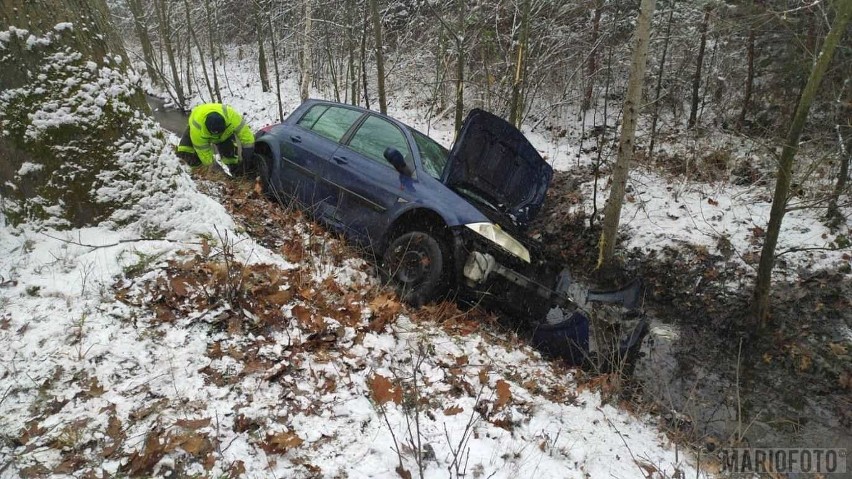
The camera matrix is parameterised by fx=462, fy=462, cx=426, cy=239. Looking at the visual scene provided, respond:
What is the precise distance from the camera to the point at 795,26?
9.05m

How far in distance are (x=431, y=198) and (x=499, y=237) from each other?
2.54ft

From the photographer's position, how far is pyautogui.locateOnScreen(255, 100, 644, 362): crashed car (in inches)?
170

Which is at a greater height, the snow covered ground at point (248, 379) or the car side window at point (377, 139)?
the car side window at point (377, 139)

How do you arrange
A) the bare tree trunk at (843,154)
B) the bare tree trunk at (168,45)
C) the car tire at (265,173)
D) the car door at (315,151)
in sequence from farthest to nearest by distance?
the bare tree trunk at (168,45) < the bare tree trunk at (843,154) < the car tire at (265,173) < the car door at (315,151)

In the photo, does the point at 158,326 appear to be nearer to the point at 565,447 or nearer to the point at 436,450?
the point at 436,450

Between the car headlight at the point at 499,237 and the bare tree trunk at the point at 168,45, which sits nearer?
the car headlight at the point at 499,237

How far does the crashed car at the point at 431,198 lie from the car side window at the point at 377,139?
13mm

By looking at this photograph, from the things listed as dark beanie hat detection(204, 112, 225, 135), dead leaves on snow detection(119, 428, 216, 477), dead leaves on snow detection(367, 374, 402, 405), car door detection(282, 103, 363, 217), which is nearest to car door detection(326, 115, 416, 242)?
car door detection(282, 103, 363, 217)

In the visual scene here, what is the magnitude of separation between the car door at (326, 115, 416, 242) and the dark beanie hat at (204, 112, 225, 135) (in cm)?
149

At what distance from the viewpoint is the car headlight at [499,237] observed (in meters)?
4.30

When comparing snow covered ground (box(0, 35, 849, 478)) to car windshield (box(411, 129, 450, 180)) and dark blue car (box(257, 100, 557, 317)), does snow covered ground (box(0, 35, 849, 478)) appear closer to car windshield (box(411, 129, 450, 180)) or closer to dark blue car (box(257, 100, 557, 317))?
dark blue car (box(257, 100, 557, 317))

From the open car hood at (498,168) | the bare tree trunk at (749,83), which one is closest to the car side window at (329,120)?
the open car hood at (498,168)

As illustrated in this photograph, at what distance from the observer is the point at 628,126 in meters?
6.39

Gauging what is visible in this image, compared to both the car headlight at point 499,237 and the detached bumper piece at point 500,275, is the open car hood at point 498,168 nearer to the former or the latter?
the car headlight at point 499,237
